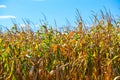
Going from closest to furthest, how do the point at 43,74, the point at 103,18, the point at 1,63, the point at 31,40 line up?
the point at 43,74 < the point at 1,63 < the point at 31,40 < the point at 103,18

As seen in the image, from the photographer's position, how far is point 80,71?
430 cm

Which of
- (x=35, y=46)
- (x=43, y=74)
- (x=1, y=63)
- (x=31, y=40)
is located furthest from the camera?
(x=31, y=40)

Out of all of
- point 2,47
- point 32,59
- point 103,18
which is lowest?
point 32,59

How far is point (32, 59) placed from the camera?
4188 mm

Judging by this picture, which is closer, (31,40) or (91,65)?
(91,65)

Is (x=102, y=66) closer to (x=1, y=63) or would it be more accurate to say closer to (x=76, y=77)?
(x=76, y=77)

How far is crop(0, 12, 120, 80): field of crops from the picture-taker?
4.08 meters

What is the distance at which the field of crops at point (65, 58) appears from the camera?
4.08 metres

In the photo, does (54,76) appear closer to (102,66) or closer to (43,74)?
(43,74)

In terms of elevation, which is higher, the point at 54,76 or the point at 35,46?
the point at 35,46

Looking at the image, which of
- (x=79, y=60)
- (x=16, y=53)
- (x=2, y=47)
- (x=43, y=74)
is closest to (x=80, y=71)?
(x=79, y=60)

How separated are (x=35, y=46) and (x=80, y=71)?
107 centimetres

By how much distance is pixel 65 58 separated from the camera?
452 cm

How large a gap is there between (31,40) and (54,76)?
1.64m
